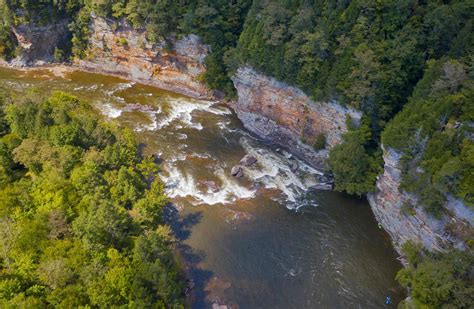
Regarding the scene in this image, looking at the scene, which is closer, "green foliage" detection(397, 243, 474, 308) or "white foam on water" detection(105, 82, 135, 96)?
"green foliage" detection(397, 243, 474, 308)

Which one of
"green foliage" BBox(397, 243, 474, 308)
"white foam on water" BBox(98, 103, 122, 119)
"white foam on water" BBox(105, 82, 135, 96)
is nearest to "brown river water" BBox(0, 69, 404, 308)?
"white foam on water" BBox(98, 103, 122, 119)

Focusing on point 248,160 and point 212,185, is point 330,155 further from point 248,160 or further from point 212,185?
point 212,185

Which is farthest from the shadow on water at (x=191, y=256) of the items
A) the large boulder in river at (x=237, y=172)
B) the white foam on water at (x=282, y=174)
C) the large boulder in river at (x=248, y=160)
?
the large boulder in river at (x=248, y=160)

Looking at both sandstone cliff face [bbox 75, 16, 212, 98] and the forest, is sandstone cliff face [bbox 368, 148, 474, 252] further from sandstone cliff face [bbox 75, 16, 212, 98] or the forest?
sandstone cliff face [bbox 75, 16, 212, 98]

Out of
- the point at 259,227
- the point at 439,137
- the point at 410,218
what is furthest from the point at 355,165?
the point at 259,227

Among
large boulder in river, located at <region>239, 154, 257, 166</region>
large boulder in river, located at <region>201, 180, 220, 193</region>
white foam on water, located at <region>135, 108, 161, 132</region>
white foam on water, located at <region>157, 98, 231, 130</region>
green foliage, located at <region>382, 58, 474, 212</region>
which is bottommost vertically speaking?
white foam on water, located at <region>135, 108, 161, 132</region>

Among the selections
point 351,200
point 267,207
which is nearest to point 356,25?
point 351,200

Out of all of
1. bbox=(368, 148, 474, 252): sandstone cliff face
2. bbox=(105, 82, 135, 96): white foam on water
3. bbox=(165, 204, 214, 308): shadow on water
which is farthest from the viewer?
bbox=(105, 82, 135, 96): white foam on water
